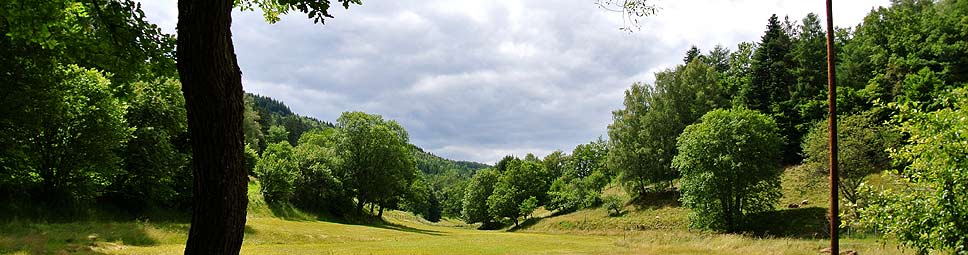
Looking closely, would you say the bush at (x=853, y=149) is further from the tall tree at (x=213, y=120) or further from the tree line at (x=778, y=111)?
the tall tree at (x=213, y=120)

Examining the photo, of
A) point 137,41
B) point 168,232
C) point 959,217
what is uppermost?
point 137,41

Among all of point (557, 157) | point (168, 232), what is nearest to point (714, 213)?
point (168, 232)

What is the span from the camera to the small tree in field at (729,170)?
43531 mm

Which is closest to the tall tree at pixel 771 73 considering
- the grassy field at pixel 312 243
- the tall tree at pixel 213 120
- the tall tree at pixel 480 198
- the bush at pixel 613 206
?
the grassy field at pixel 312 243

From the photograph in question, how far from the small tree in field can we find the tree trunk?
147 feet

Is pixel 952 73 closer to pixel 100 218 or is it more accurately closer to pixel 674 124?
pixel 674 124

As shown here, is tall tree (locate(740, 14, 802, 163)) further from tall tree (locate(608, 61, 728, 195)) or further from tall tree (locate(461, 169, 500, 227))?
tall tree (locate(461, 169, 500, 227))

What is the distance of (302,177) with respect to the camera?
5581cm

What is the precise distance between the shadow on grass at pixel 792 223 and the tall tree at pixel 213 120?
1711 inches

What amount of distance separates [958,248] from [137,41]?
16147mm

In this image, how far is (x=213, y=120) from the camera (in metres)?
3.77

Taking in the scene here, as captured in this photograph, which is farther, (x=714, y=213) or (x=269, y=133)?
(x=269, y=133)

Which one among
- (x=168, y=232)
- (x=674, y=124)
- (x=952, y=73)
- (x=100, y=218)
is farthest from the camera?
(x=674, y=124)

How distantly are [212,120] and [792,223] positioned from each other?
4910 cm
